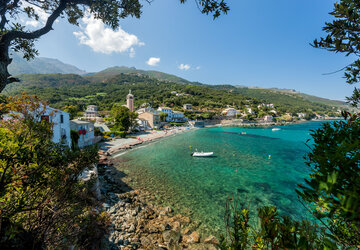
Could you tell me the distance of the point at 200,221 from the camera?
9875mm

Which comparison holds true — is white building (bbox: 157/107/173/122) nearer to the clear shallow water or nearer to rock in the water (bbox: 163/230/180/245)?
the clear shallow water

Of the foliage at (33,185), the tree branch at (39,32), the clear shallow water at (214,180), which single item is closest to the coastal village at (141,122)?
the foliage at (33,185)

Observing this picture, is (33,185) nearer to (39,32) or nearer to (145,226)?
(39,32)

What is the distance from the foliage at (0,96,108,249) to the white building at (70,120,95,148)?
22134mm

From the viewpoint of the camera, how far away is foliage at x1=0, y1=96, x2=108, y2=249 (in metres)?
2.65

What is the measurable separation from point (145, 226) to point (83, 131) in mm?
21828

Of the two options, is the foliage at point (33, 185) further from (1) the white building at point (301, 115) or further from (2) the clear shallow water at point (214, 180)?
(1) the white building at point (301, 115)

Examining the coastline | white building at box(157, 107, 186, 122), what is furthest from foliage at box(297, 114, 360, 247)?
white building at box(157, 107, 186, 122)

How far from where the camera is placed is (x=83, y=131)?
80.0ft

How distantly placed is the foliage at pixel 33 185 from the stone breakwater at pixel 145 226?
179 inches

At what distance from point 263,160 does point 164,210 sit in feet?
72.5

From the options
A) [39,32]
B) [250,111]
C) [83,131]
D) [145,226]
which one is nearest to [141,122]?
[83,131]

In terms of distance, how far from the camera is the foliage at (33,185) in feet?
8.71

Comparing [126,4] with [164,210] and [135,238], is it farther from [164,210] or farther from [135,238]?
[164,210]
